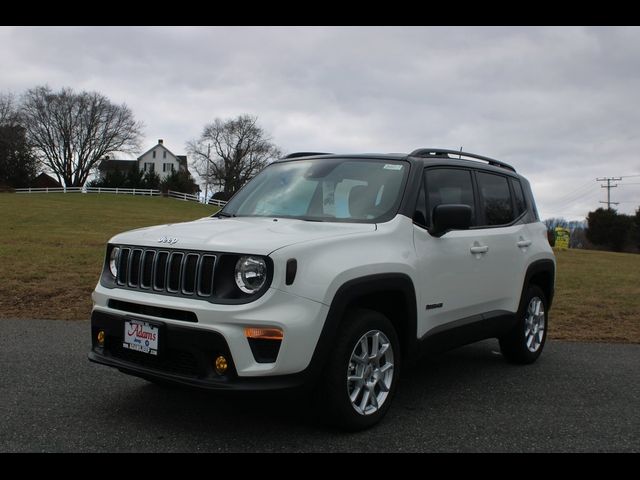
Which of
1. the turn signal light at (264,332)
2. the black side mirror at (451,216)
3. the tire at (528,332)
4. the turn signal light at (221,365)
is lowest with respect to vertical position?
the tire at (528,332)

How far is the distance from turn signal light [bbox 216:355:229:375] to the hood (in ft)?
2.04

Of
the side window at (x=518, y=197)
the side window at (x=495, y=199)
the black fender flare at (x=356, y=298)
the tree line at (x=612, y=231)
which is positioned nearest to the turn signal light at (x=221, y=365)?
the black fender flare at (x=356, y=298)

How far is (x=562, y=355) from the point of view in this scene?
21.2ft

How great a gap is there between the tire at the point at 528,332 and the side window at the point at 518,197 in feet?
2.54

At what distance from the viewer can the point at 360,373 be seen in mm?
3855

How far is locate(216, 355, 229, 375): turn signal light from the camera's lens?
3.41 metres

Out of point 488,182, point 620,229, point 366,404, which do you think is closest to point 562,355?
point 488,182

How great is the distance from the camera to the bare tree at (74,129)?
65.1 metres

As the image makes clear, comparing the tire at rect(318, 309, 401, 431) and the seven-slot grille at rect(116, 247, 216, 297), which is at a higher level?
the seven-slot grille at rect(116, 247, 216, 297)

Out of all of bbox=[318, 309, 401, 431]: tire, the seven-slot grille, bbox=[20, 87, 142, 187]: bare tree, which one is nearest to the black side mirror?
bbox=[318, 309, 401, 431]: tire

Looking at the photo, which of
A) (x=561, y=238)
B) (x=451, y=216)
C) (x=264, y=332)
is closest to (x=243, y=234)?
(x=264, y=332)

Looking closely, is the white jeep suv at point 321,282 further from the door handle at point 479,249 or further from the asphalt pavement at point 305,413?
the asphalt pavement at point 305,413

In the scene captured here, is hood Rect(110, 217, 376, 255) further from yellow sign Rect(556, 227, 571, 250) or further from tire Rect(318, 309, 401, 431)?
yellow sign Rect(556, 227, 571, 250)

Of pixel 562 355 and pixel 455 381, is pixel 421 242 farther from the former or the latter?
pixel 562 355
